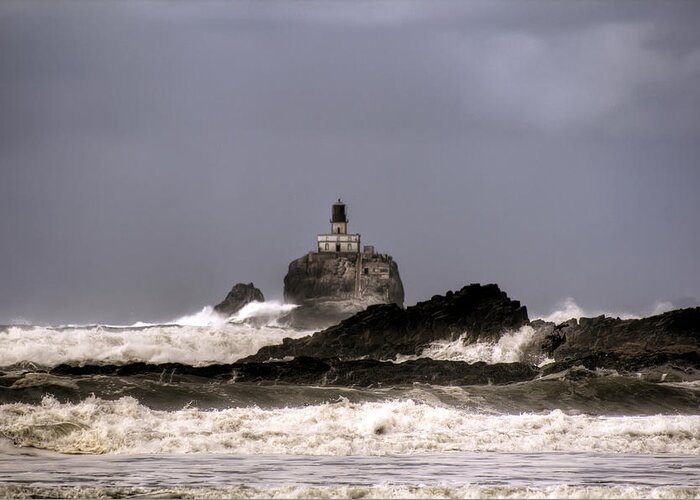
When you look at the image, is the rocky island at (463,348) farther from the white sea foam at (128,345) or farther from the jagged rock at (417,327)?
the white sea foam at (128,345)

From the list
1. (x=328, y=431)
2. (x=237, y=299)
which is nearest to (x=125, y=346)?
(x=328, y=431)

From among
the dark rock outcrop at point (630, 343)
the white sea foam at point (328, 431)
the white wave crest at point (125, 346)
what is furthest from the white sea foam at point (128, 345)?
the white sea foam at point (328, 431)

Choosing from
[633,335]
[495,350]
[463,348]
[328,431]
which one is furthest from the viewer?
[633,335]

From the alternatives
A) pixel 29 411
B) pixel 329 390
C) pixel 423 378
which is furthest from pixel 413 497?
pixel 423 378

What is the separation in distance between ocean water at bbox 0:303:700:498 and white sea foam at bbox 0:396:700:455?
1.6 inches

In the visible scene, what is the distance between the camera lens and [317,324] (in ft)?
376

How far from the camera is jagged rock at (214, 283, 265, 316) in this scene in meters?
119

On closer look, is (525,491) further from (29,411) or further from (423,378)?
(423,378)

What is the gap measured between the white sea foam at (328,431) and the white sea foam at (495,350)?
92.7 feet

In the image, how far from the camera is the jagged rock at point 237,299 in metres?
119

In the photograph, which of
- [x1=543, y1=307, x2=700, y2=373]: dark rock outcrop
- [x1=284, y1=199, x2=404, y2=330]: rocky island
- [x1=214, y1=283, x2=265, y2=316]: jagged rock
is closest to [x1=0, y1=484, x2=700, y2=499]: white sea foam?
[x1=543, y1=307, x2=700, y2=373]: dark rock outcrop

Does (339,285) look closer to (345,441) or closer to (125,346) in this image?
(125,346)

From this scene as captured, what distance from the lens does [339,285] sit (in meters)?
120

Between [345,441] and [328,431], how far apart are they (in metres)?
2.52
